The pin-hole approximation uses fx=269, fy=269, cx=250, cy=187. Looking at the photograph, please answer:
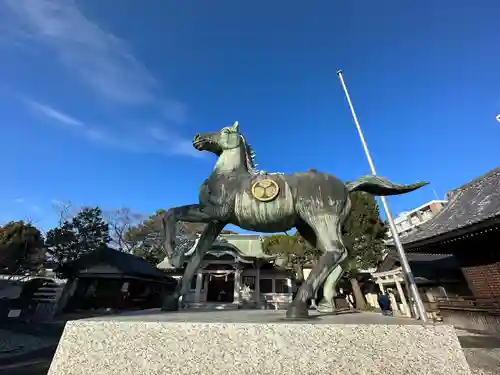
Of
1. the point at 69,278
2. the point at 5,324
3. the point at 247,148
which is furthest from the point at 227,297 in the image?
the point at 247,148

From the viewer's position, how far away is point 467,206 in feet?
34.1

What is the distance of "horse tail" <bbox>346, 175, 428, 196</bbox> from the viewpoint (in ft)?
9.50

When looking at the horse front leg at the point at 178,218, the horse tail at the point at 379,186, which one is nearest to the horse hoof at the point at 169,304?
the horse front leg at the point at 178,218

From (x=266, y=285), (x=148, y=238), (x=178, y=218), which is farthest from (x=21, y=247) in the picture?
(x=178, y=218)

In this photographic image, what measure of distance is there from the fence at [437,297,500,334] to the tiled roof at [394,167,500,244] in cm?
273

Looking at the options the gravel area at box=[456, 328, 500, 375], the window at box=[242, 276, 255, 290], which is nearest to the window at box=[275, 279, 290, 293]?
the window at box=[242, 276, 255, 290]

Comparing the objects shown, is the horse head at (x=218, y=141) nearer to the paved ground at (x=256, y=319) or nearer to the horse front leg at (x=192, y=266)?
the horse front leg at (x=192, y=266)

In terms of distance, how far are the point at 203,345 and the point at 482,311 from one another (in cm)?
1210

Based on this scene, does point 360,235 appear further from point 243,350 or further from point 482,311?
point 243,350

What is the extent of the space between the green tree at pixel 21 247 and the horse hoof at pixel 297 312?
1855cm

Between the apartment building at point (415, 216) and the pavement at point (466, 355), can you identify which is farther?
the apartment building at point (415, 216)

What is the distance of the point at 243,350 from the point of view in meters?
1.81

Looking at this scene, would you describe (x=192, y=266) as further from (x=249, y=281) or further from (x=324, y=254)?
(x=249, y=281)

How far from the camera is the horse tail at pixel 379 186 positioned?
2896 mm
